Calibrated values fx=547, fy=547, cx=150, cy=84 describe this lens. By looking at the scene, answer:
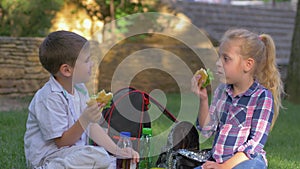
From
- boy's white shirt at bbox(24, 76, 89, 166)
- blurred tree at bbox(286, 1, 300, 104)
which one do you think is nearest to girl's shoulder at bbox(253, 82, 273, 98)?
boy's white shirt at bbox(24, 76, 89, 166)

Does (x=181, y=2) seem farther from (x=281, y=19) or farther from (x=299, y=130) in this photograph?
(x=299, y=130)

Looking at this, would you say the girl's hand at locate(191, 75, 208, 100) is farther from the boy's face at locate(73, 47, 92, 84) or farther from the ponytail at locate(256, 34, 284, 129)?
the boy's face at locate(73, 47, 92, 84)

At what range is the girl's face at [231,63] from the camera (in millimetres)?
3545

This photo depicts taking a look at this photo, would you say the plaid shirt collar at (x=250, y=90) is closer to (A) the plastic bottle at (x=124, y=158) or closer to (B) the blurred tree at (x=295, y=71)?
(A) the plastic bottle at (x=124, y=158)

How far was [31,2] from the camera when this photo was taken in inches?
388

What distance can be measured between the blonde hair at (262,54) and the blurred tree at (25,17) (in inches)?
268

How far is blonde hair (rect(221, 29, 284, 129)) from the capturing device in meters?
3.55

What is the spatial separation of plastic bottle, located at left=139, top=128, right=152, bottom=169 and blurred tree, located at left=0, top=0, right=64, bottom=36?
6368 millimetres

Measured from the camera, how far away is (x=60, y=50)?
3438 mm

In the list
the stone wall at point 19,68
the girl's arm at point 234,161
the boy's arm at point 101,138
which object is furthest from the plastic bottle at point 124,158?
the stone wall at point 19,68

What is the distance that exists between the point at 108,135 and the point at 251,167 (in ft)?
3.55

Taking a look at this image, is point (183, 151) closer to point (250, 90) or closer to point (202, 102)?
point (202, 102)

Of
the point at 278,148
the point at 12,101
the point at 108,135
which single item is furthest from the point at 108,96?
the point at 12,101

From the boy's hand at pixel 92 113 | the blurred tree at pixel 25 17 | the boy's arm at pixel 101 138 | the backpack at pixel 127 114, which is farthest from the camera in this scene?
the blurred tree at pixel 25 17
